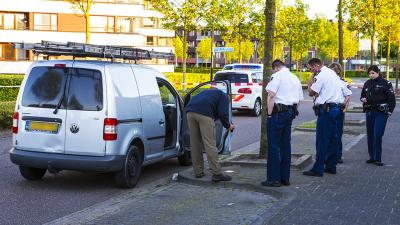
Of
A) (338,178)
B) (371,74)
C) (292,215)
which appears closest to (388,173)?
(338,178)

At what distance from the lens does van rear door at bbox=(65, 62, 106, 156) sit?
7914mm

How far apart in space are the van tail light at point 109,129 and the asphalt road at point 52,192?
783 mm

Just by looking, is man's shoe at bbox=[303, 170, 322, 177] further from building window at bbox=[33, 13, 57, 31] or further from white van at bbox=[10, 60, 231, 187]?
building window at bbox=[33, 13, 57, 31]

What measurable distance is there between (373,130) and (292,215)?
189 inches

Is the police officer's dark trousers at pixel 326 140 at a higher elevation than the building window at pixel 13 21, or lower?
lower

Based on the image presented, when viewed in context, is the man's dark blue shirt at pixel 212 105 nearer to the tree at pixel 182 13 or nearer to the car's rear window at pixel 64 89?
the car's rear window at pixel 64 89

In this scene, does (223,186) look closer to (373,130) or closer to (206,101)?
(206,101)

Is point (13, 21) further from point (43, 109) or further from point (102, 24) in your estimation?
point (43, 109)

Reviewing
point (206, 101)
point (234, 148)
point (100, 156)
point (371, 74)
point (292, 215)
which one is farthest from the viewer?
point (234, 148)

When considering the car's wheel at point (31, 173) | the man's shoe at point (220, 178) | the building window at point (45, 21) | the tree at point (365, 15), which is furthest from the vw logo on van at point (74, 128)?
the building window at point (45, 21)

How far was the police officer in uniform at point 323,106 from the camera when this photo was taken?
884cm

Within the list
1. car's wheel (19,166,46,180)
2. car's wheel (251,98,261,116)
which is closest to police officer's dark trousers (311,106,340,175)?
car's wheel (19,166,46,180)

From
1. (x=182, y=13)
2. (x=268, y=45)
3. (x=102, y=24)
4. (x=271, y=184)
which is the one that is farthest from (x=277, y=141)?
(x=102, y=24)

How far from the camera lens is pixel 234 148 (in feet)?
42.1
